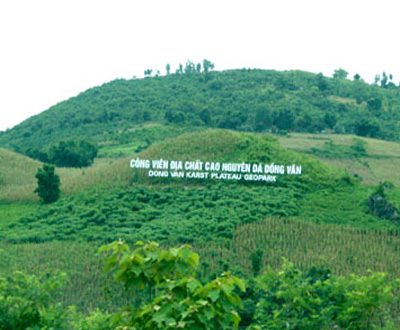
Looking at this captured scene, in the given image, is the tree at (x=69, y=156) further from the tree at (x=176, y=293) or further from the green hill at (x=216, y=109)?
the tree at (x=176, y=293)

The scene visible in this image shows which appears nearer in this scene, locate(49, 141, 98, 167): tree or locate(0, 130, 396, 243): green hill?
locate(0, 130, 396, 243): green hill

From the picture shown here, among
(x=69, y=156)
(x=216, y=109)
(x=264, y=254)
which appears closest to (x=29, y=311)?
(x=264, y=254)

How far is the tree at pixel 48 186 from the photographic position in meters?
26.8

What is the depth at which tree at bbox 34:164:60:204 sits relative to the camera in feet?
88.1

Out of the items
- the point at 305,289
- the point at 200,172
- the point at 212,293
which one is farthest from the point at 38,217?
the point at 212,293

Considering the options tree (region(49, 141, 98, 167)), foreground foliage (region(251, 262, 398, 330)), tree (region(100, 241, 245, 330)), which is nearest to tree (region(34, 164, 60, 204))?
tree (region(49, 141, 98, 167))

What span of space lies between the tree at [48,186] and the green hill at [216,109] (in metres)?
20.5

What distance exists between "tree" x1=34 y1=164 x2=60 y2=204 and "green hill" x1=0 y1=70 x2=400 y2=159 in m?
20.5

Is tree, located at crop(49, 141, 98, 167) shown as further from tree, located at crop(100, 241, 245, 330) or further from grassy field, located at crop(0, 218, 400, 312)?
tree, located at crop(100, 241, 245, 330)

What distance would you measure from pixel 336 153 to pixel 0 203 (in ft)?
76.2

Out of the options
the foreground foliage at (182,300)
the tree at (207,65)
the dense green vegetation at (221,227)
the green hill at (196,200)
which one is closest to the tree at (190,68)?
the tree at (207,65)

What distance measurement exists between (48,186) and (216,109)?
113 feet

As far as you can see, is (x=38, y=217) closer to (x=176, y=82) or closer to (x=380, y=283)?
(x=380, y=283)

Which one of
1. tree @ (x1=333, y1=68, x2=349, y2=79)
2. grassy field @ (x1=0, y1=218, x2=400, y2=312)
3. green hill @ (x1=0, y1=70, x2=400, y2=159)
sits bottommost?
grassy field @ (x1=0, y1=218, x2=400, y2=312)
